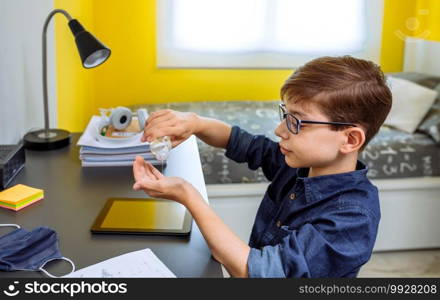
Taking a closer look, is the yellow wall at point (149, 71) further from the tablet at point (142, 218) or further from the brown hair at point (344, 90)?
the brown hair at point (344, 90)

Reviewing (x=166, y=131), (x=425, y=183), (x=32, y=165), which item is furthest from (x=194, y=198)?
(x=425, y=183)

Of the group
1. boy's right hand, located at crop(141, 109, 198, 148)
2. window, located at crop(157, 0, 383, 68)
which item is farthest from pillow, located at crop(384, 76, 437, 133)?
boy's right hand, located at crop(141, 109, 198, 148)

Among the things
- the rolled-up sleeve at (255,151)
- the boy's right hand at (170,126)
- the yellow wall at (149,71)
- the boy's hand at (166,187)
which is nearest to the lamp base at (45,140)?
the boy's right hand at (170,126)

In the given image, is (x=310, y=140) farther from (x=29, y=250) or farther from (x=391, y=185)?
(x=391, y=185)

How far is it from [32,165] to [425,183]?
1.82 metres

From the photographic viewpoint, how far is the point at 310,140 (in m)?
1.08

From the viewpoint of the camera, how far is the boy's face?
3.51ft

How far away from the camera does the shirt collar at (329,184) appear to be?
107cm

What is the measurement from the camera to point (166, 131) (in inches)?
54.1

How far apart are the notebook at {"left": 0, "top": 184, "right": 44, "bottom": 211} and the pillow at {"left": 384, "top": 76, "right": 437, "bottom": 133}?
1.98 metres

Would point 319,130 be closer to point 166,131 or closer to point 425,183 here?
point 166,131

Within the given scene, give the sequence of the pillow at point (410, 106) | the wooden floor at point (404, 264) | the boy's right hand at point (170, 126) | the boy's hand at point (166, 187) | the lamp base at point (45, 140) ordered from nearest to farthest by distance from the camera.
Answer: the boy's hand at point (166, 187) → the boy's right hand at point (170, 126) → the lamp base at point (45, 140) → the wooden floor at point (404, 264) → the pillow at point (410, 106)

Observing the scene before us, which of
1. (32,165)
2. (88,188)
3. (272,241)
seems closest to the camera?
(272,241)

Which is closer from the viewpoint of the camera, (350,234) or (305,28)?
(350,234)
